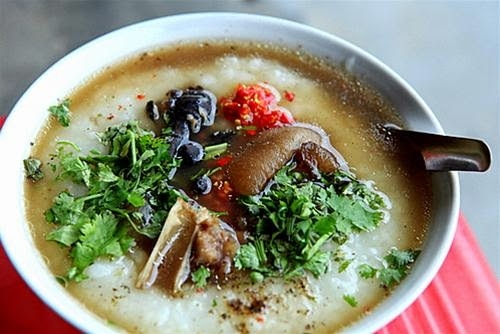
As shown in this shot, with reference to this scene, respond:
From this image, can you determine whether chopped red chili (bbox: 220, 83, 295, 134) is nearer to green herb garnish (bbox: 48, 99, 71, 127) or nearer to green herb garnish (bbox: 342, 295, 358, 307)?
green herb garnish (bbox: 48, 99, 71, 127)

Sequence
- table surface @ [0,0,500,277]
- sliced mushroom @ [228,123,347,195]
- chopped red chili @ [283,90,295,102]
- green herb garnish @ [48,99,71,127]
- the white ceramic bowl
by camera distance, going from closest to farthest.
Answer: the white ceramic bowl
sliced mushroom @ [228,123,347,195]
green herb garnish @ [48,99,71,127]
chopped red chili @ [283,90,295,102]
table surface @ [0,0,500,277]

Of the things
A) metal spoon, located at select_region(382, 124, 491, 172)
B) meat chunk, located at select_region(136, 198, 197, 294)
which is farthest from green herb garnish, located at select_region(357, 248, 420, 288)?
meat chunk, located at select_region(136, 198, 197, 294)

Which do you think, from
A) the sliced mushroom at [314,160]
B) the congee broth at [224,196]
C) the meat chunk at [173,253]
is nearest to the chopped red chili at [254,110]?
the congee broth at [224,196]

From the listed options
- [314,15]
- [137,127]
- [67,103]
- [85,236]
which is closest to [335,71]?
[137,127]

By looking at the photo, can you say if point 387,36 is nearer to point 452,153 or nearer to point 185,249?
point 452,153

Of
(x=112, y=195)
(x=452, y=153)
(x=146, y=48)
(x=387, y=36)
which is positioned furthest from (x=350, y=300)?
(x=387, y=36)

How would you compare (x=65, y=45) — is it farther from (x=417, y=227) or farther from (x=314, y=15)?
(x=417, y=227)
